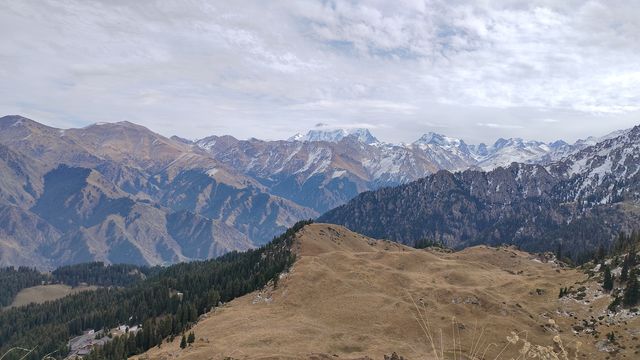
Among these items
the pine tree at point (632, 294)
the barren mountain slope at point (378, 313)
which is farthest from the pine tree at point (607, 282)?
the pine tree at point (632, 294)

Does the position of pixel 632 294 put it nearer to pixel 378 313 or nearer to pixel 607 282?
pixel 607 282

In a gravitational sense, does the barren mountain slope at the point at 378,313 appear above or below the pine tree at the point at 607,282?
below

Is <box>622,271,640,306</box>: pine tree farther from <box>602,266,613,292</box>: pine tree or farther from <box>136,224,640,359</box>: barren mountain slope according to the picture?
<box>602,266,613,292</box>: pine tree

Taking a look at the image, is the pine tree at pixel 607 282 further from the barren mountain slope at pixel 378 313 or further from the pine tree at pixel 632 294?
the pine tree at pixel 632 294

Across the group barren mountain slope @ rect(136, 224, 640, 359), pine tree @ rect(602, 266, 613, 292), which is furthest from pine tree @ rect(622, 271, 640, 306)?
pine tree @ rect(602, 266, 613, 292)

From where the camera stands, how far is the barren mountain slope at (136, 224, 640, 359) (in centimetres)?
10381

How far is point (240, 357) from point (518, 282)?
309 ft

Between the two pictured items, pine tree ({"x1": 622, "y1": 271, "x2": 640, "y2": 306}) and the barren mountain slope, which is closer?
the barren mountain slope

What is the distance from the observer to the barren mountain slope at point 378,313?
341ft

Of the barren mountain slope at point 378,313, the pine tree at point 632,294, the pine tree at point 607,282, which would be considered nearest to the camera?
the barren mountain slope at point 378,313

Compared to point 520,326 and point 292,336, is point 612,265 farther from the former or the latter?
point 292,336

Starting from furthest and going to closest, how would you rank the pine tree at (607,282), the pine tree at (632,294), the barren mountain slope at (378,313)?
the pine tree at (607,282) → the pine tree at (632,294) → the barren mountain slope at (378,313)

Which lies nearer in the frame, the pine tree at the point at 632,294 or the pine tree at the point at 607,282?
the pine tree at the point at 632,294

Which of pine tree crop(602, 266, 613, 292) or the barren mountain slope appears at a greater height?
pine tree crop(602, 266, 613, 292)
